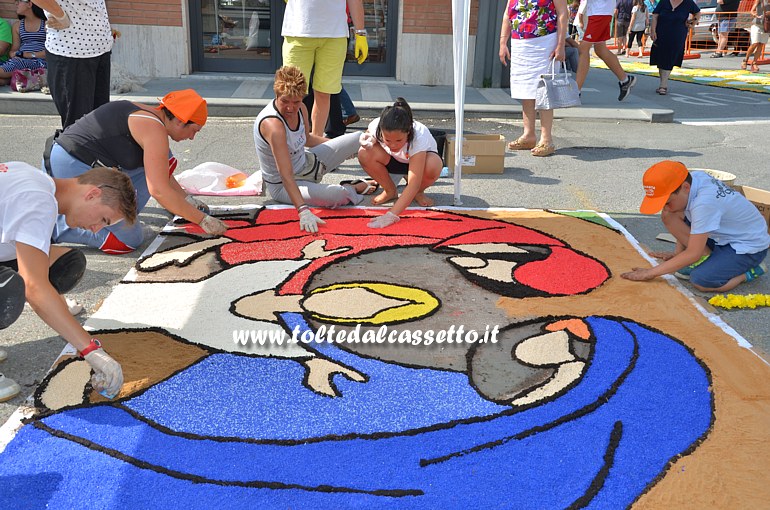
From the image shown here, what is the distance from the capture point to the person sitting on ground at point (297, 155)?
4316mm

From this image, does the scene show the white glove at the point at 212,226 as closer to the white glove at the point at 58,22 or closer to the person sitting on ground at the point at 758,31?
the white glove at the point at 58,22

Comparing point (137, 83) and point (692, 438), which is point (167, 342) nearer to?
point (692, 438)

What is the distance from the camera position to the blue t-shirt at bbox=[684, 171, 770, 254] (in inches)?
135

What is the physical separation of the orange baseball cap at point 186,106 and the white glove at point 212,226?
624 millimetres

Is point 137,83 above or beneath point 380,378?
above

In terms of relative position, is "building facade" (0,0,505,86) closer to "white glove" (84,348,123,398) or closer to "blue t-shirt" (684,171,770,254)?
"blue t-shirt" (684,171,770,254)

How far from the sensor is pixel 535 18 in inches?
239

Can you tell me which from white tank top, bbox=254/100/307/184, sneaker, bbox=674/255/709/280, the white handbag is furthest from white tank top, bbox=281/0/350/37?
sneaker, bbox=674/255/709/280

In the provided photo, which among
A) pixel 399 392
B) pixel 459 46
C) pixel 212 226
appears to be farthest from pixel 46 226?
pixel 459 46

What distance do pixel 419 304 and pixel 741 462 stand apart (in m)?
1.55

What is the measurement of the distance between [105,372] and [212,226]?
1772 millimetres

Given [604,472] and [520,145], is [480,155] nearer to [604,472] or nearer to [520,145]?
[520,145]

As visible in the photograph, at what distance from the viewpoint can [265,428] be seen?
2432 mm

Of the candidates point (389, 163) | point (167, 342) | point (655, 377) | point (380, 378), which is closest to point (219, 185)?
point (389, 163)
